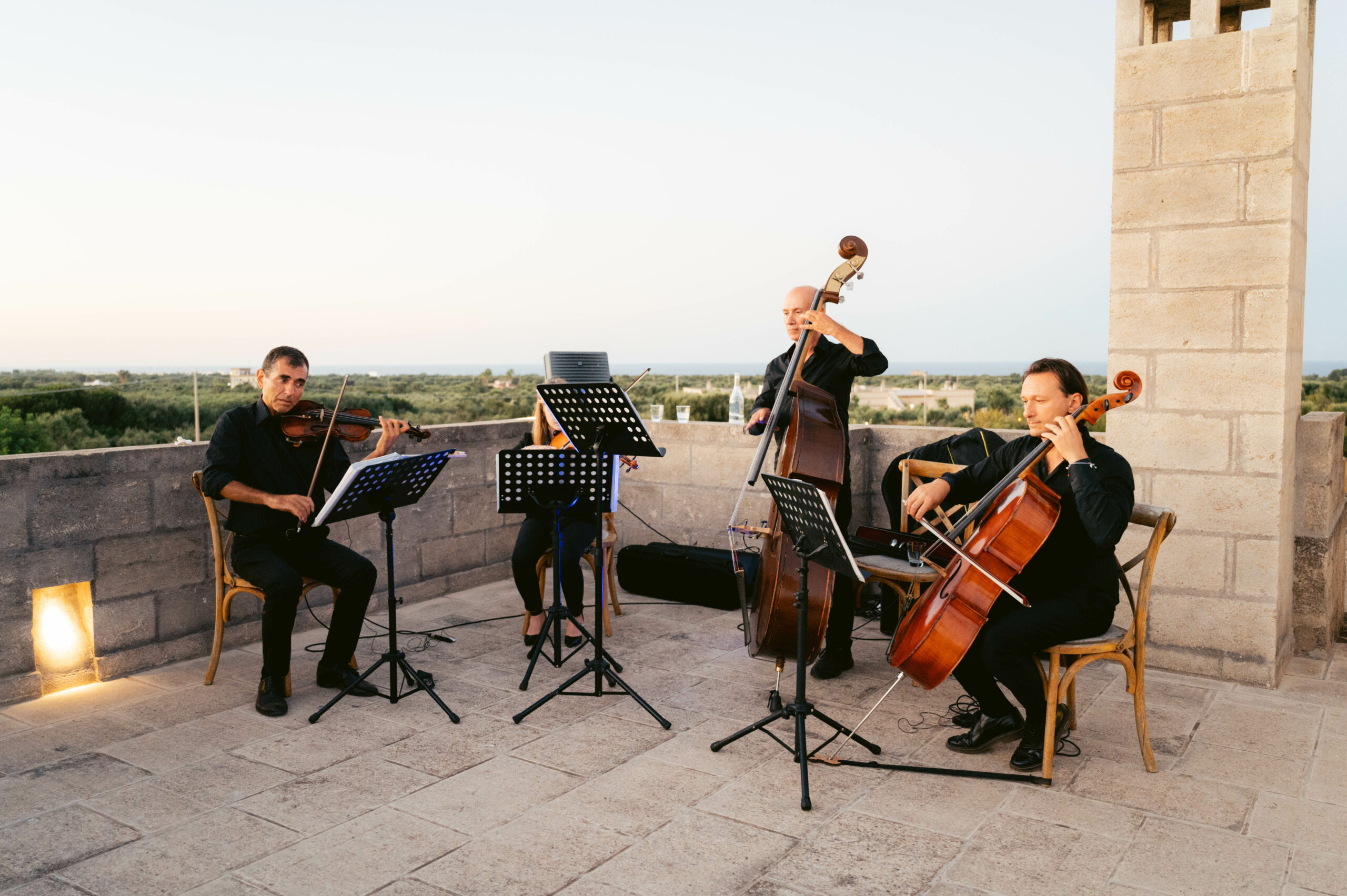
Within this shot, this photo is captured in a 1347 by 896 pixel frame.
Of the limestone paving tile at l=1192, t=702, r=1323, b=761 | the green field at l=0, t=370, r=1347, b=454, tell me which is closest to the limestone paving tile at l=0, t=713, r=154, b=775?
the limestone paving tile at l=1192, t=702, r=1323, b=761

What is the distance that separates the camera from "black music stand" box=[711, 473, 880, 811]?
238cm

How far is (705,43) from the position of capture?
1334cm

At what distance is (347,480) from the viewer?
3.02 meters

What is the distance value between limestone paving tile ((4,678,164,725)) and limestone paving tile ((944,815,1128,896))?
2.73m

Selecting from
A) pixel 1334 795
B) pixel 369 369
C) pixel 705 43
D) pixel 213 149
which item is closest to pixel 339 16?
pixel 705 43

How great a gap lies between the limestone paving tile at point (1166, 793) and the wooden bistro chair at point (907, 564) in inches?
32.2

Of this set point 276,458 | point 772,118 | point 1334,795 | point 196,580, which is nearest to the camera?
point 1334,795

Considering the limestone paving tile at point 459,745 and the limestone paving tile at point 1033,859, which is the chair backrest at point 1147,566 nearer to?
the limestone paving tile at point 1033,859

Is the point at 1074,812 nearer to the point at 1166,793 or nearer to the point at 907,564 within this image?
the point at 1166,793

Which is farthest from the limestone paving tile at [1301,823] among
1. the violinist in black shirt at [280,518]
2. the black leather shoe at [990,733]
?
the violinist in black shirt at [280,518]

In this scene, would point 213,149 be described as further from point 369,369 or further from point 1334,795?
point 1334,795

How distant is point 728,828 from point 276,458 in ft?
7.45

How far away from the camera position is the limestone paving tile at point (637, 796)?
245 cm

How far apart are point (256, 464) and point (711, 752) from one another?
80.4 inches
